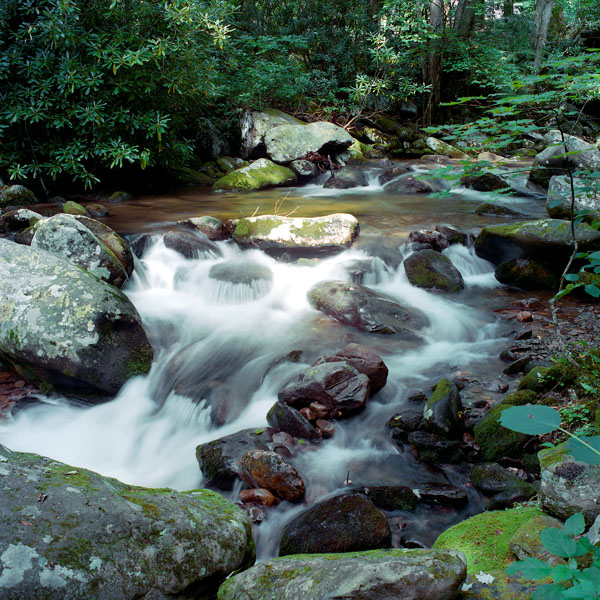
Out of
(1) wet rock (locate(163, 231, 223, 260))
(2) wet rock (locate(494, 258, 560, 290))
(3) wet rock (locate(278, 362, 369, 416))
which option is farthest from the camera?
(1) wet rock (locate(163, 231, 223, 260))

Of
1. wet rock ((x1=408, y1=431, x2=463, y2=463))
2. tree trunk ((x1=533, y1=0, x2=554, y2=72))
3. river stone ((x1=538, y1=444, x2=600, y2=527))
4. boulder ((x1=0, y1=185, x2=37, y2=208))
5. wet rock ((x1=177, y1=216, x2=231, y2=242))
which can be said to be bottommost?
wet rock ((x1=408, y1=431, x2=463, y2=463))

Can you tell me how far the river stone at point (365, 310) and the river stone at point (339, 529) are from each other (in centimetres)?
299

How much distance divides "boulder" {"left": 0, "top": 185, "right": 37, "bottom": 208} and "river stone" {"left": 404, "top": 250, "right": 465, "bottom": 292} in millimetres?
7804

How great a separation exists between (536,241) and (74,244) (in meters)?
6.21

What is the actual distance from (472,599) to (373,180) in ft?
41.2

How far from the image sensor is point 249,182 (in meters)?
12.4

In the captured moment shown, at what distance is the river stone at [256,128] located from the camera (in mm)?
14180

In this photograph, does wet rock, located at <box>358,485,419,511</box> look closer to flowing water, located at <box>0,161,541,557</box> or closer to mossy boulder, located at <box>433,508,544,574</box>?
flowing water, located at <box>0,161,541,557</box>

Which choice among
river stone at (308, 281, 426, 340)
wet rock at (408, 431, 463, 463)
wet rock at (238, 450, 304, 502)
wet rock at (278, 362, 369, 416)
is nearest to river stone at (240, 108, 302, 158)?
river stone at (308, 281, 426, 340)

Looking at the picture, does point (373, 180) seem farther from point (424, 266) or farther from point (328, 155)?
point (424, 266)

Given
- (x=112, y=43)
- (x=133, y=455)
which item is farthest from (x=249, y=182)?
(x=133, y=455)

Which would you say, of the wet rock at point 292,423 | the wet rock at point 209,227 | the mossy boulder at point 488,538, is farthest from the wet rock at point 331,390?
the wet rock at point 209,227

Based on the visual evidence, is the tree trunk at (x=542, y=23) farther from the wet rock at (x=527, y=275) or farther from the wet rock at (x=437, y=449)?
the wet rock at (x=437, y=449)

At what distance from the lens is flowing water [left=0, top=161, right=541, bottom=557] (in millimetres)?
3852
